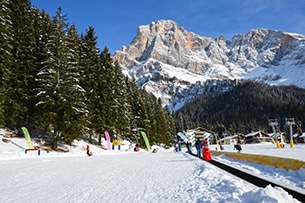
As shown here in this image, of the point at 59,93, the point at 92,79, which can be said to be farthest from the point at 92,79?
the point at 59,93

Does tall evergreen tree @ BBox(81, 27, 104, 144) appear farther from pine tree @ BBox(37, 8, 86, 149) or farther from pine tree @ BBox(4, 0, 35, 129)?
pine tree @ BBox(4, 0, 35, 129)

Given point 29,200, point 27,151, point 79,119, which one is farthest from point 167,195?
point 79,119

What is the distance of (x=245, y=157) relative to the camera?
16.6 meters

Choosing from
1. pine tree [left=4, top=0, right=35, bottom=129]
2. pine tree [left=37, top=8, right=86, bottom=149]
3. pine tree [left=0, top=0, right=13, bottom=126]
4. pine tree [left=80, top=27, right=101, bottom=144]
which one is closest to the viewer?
pine tree [left=0, top=0, right=13, bottom=126]

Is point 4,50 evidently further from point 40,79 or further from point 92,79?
point 92,79

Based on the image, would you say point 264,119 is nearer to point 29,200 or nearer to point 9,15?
point 9,15

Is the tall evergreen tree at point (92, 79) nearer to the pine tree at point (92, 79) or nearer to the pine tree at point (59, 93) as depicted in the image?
the pine tree at point (92, 79)

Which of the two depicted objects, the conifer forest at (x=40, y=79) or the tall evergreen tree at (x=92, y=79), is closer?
the conifer forest at (x=40, y=79)

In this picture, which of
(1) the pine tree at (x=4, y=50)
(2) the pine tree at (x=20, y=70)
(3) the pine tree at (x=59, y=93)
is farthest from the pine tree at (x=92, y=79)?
(1) the pine tree at (x=4, y=50)

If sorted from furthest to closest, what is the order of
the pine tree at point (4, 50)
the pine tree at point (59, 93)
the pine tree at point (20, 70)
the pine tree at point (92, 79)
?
1. the pine tree at point (92, 79)
2. the pine tree at point (59, 93)
3. the pine tree at point (20, 70)
4. the pine tree at point (4, 50)

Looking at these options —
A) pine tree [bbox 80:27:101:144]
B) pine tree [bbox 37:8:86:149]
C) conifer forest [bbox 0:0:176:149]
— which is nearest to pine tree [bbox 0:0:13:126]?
conifer forest [bbox 0:0:176:149]

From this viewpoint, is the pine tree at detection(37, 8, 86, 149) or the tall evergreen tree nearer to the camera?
the pine tree at detection(37, 8, 86, 149)

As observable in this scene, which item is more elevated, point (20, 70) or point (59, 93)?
point (20, 70)

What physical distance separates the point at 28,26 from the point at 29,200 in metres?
27.4
